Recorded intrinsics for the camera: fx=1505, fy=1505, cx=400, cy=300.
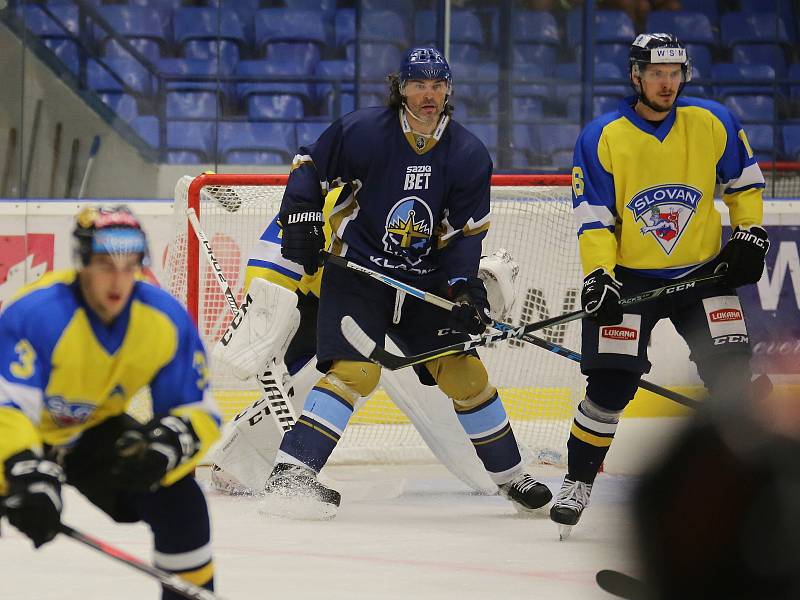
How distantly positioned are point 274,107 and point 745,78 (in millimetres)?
1933

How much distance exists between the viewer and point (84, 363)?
206cm

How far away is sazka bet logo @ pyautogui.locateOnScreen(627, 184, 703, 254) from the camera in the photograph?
338 cm

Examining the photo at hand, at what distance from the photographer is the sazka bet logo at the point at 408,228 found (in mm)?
3654

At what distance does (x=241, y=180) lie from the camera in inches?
184

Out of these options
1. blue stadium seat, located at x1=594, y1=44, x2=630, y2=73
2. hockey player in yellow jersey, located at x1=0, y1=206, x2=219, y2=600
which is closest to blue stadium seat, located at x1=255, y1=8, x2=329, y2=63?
blue stadium seat, located at x1=594, y1=44, x2=630, y2=73

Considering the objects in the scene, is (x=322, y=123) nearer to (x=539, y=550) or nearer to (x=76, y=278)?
(x=539, y=550)

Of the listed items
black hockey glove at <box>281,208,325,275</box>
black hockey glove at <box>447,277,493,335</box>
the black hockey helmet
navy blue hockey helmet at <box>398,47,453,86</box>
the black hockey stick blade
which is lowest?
the black hockey stick blade

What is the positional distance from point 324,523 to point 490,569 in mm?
631

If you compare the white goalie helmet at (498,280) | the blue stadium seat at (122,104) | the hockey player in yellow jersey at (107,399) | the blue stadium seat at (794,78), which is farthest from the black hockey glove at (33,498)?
the blue stadium seat at (794,78)

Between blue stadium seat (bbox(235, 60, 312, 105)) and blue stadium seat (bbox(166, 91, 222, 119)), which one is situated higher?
blue stadium seat (bbox(235, 60, 312, 105))

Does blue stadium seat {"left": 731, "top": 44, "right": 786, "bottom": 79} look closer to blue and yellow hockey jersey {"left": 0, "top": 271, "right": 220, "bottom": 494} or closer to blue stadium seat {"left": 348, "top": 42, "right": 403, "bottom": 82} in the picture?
blue stadium seat {"left": 348, "top": 42, "right": 403, "bottom": 82}

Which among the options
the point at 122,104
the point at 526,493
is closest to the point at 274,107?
the point at 122,104

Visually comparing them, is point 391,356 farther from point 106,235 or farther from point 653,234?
point 106,235

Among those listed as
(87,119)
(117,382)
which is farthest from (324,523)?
(87,119)
